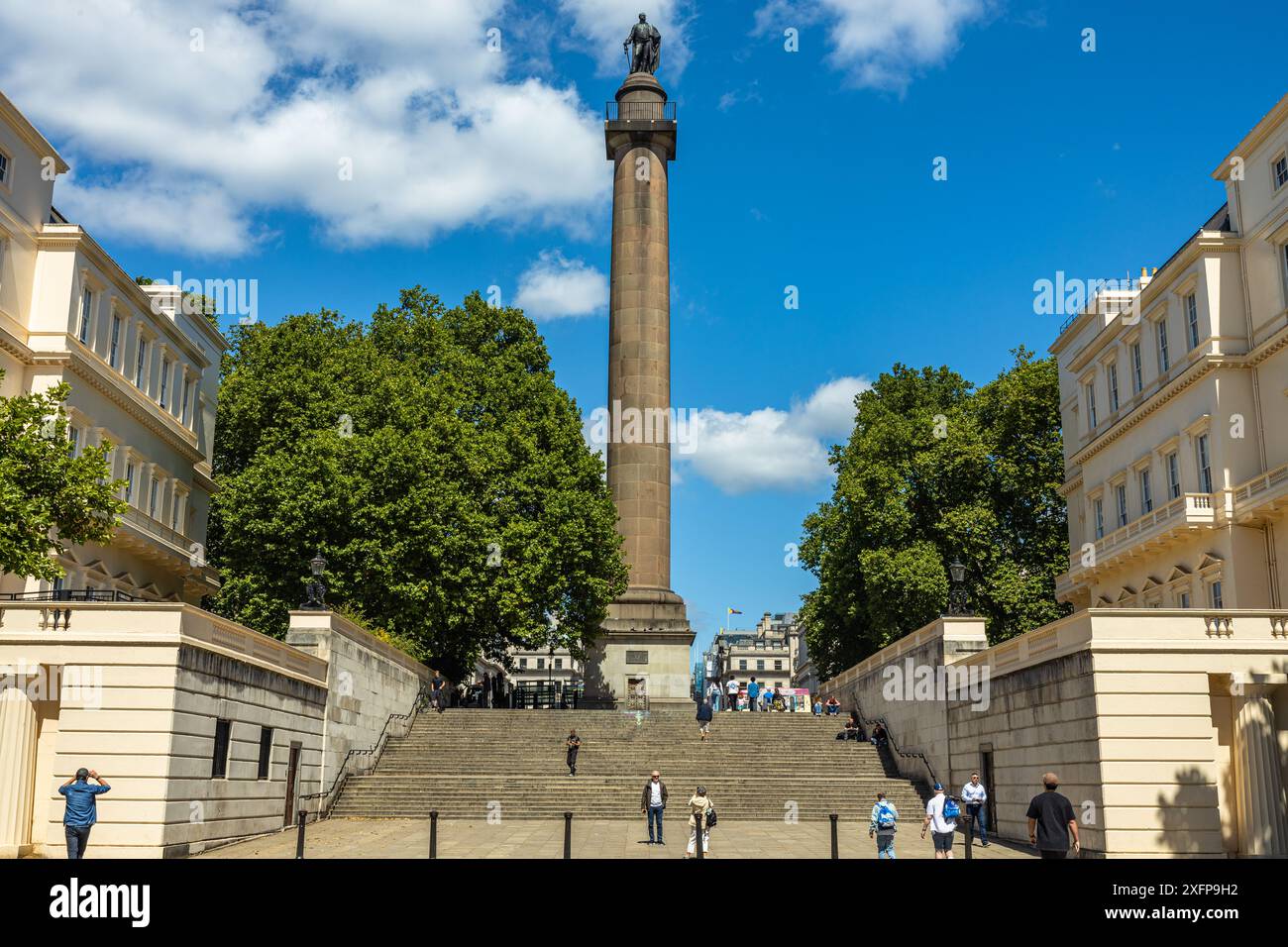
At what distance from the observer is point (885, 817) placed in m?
19.9

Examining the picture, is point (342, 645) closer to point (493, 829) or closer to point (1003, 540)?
point (493, 829)

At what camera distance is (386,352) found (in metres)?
50.8

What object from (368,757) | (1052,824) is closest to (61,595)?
(368,757)

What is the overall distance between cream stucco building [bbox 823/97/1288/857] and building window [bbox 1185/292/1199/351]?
3.9 inches

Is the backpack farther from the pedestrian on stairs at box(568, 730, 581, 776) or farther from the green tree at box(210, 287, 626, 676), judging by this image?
the green tree at box(210, 287, 626, 676)

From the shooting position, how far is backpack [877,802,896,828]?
1986 centimetres

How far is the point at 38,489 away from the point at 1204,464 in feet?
100

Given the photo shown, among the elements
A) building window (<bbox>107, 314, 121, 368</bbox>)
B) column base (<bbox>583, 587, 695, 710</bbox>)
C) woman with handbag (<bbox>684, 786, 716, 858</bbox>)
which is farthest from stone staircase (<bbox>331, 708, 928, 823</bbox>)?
building window (<bbox>107, 314, 121, 368</bbox>)

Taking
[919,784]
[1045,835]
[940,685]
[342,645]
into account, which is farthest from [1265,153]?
[342,645]

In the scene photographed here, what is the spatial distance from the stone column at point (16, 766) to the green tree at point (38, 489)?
9.41 feet

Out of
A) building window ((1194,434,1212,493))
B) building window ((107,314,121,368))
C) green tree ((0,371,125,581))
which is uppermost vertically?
building window ((107,314,121,368))

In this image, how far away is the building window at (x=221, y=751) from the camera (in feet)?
79.1

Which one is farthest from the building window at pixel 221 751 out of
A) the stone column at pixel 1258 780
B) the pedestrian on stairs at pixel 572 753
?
the stone column at pixel 1258 780

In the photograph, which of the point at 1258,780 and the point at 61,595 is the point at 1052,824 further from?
the point at 61,595
